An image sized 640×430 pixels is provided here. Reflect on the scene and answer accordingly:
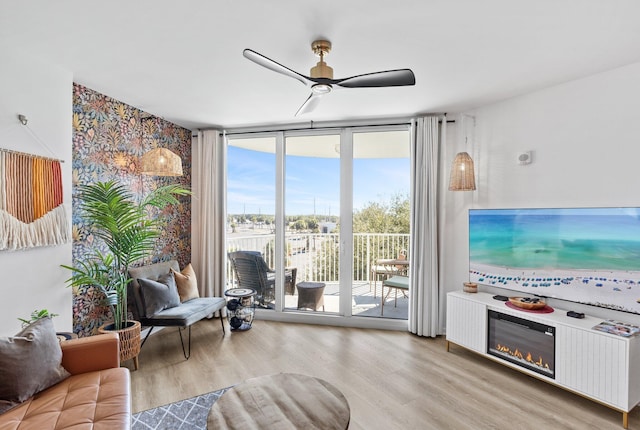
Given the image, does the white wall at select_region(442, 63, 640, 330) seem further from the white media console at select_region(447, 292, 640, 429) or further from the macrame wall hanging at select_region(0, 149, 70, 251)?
the macrame wall hanging at select_region(0, 149, 70, 251)

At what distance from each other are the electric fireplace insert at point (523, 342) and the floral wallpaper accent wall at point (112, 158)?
367 centimetres

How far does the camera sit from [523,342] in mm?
2771

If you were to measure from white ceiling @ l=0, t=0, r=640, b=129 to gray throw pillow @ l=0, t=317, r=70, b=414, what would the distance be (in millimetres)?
1843

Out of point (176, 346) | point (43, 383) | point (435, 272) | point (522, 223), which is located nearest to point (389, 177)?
point (435, 272)

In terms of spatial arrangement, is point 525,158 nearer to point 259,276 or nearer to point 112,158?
point 259,276

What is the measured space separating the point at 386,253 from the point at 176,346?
261cm

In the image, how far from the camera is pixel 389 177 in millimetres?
4094

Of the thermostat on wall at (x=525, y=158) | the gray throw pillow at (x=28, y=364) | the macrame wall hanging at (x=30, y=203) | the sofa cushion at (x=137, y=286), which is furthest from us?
the sofa cushion at (x=137, y=286)

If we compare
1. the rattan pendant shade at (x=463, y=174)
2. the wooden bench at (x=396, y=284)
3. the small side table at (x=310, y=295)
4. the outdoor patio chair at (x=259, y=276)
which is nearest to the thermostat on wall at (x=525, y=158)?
the rattan pendant shade at (x=463, y=174)

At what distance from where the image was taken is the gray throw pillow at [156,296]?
3.19 metres

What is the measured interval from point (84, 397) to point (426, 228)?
3283 millimetres

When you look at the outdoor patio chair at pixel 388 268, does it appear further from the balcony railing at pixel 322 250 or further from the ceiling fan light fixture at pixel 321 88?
the ceiling fan light fixture at pixel 321 88

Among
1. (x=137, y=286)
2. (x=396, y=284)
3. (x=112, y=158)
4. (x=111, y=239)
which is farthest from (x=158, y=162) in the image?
(x=396, y=284)

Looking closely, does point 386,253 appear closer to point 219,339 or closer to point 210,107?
point 219,339
